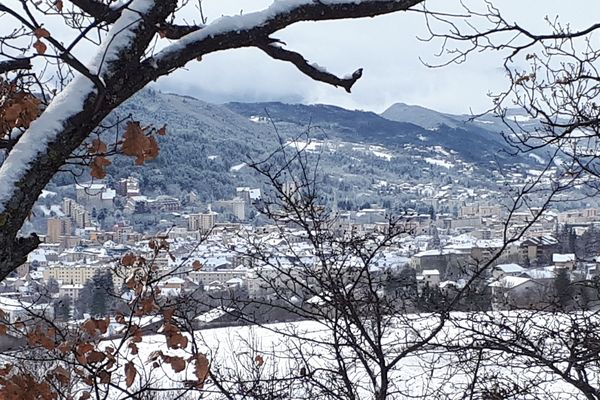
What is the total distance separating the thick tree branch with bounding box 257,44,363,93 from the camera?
1906 mm

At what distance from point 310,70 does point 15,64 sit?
851 millimetres

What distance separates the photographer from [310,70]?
6.50ft

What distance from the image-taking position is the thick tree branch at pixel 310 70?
6.25 ft

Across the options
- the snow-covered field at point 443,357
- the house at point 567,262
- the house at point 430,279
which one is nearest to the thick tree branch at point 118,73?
the snow-covered field at point 443,357

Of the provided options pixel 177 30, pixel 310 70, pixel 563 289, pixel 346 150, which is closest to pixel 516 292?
pixel 563 289

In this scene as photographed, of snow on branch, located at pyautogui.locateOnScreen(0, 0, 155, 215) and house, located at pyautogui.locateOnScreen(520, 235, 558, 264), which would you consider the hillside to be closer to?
house, located at pyautogui.locateOnScreen(520, 235, 558, 264)

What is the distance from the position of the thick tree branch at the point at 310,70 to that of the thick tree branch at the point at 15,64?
26.0 inches

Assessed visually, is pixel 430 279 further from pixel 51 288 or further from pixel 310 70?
pixel 51 288

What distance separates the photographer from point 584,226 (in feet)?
17.6

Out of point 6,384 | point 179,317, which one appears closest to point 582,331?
point 179,317

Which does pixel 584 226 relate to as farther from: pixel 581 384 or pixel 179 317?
pixel 179 317

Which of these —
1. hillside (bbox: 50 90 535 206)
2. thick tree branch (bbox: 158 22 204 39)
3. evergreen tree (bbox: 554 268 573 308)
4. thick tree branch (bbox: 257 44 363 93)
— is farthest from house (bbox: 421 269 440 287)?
hillside (bbox: 50 90 535 206)

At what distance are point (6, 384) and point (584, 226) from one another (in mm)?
4837

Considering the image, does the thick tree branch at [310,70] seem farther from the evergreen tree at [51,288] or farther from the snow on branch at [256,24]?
the evergreen tree at [51,288]
